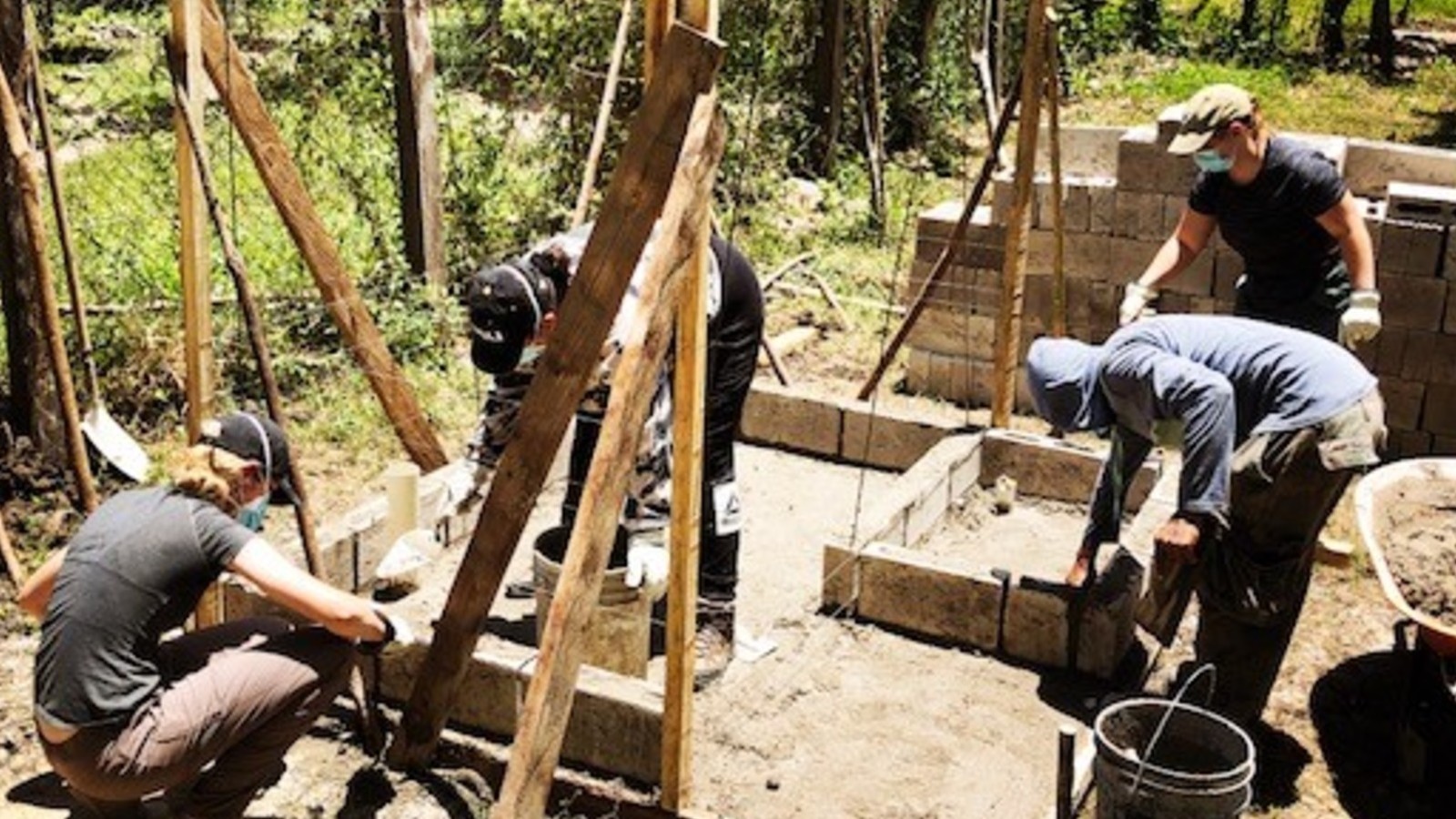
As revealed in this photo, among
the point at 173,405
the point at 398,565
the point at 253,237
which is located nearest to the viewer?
the point at 398,565

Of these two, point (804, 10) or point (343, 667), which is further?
point (804, 10)

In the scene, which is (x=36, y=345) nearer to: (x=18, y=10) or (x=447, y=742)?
(x=18, y=10)

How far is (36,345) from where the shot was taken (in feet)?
20.5

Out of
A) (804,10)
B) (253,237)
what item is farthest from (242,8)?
(804,10)

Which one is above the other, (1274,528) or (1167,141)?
(1167,141)

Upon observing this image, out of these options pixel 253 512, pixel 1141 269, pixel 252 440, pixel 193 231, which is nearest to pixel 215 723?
pixel 253 512

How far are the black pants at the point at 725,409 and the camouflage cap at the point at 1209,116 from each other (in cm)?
166

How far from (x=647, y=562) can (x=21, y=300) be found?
124 inches

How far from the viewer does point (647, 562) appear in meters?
4.76

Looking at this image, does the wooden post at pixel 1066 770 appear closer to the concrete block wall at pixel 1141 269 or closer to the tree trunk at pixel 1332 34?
the concrete block wall at pixel 1141 269

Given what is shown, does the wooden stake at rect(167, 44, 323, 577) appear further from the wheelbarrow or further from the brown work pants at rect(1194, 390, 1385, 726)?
the wheelbarrow

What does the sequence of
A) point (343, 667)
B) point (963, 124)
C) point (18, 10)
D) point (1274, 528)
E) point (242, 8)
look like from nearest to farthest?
point (343, 667)
point (1274, 528)
point (18, 10)
point (242, 8)
point (963, 124)

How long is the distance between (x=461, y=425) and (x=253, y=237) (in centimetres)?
246

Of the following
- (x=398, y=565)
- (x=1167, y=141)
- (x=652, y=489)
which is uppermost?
(x=1167, y=141)
